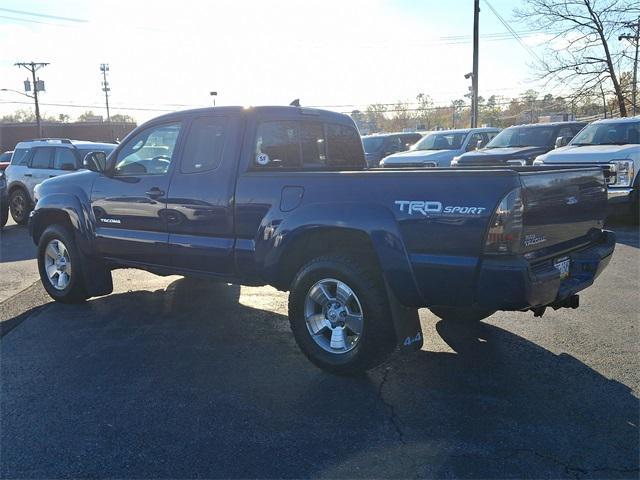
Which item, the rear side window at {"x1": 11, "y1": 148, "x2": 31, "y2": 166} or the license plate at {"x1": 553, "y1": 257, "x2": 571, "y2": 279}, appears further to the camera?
the rear side window at {"x1": 11, "y1": 148, "x2": 31, "y2": 166}

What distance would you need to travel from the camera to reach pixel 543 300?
364 centimetres

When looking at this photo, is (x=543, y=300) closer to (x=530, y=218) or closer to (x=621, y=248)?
(x=530, y=218)

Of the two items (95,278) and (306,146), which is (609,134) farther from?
(95,278)

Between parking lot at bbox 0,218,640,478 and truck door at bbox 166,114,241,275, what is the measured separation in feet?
2.48

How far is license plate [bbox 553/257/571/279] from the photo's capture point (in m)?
3.96

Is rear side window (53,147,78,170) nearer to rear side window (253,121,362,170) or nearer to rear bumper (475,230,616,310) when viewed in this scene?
rear side window (253,121,362,170)

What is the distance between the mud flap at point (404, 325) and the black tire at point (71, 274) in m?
3.70

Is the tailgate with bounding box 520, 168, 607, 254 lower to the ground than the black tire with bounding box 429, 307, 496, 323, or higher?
higher

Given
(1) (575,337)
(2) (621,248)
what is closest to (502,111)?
(2) (621,248)

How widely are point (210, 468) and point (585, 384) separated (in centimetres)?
260

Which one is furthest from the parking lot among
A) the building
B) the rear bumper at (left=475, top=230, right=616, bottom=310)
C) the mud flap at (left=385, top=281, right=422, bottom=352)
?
the building

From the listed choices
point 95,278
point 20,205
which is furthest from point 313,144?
point 20,205

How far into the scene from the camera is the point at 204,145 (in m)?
5.12

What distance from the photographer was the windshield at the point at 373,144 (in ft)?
62.5
